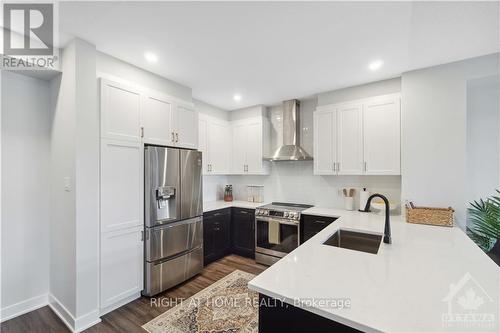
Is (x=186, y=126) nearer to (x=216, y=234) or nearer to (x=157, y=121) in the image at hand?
(x=157, y=121)

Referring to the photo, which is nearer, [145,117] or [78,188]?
[78,188]

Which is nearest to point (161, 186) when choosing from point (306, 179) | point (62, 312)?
point (62, 312)

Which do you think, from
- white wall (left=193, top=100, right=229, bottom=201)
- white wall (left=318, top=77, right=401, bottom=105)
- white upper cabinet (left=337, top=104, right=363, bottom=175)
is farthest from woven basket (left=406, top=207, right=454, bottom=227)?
white wall (left=193, top=100, right=229, bottom=201)

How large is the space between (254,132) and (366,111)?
6.12ft

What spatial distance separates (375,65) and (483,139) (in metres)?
1.61

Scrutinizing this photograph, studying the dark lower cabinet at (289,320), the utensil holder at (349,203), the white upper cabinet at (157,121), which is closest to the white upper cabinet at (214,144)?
the white upper cabinet at (157,121)

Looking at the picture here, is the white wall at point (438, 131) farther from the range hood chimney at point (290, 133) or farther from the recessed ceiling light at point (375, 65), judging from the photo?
the range hood chimney at point (290, 133)

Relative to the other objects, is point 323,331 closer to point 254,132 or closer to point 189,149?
point 189,149

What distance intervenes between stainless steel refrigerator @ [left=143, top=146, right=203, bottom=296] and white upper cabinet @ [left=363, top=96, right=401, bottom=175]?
2395 mm

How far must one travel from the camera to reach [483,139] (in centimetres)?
266

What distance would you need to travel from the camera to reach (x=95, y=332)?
6.57ft

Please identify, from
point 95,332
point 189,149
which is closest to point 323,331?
point 95,332

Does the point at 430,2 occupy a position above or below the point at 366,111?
above

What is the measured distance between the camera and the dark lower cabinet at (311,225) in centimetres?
304
